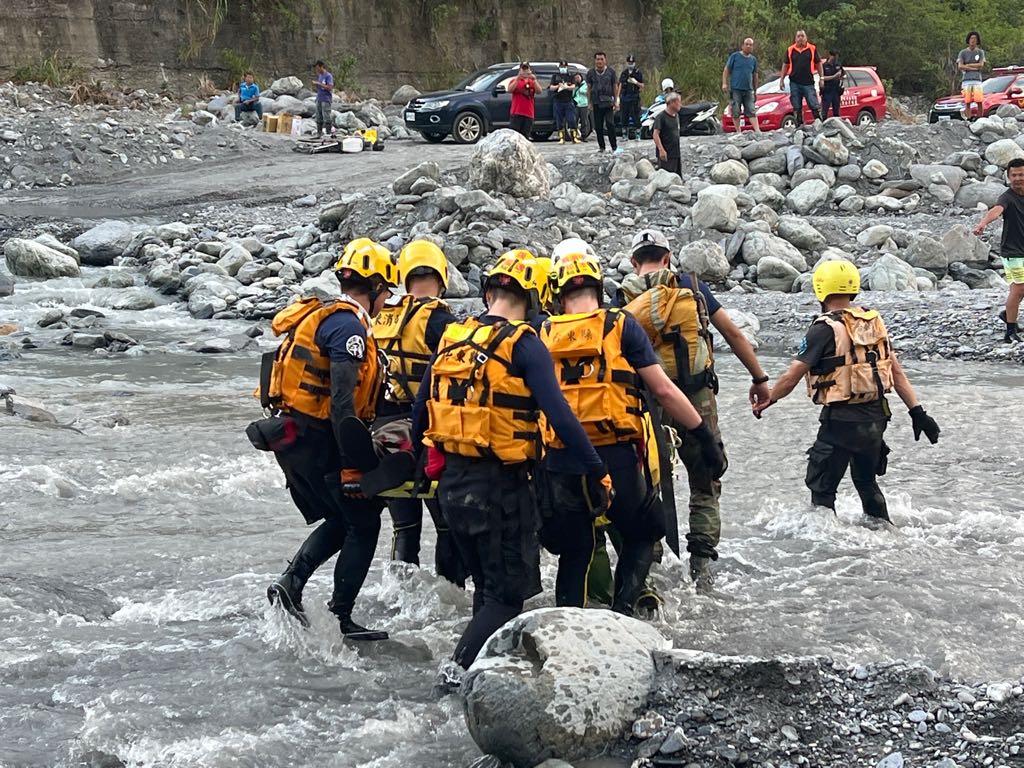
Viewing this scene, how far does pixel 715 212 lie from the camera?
18812mm

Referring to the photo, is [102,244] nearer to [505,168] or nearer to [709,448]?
[505,168]

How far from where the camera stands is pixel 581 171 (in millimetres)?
A: 21859

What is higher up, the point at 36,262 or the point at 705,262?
the point at 36,262

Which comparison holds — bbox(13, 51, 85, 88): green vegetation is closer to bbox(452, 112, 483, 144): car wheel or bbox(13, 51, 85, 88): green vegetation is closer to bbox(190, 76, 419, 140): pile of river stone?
bbox(190, 76, 419, 140): pile of river stone

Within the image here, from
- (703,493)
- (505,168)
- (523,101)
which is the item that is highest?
(523,101)

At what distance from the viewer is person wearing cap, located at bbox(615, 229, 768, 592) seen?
6129 millimetres

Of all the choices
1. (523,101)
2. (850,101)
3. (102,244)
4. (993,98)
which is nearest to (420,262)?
(102,244)

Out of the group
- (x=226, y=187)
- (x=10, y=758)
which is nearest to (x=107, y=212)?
(x=226, y=187)

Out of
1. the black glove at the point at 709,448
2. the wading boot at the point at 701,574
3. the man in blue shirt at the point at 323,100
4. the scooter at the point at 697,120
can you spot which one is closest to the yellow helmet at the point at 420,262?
the black glove at the point at 709,448

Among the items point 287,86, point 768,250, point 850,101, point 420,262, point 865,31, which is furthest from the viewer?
point 865,31

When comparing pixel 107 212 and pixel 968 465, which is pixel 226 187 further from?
pixel 968 465

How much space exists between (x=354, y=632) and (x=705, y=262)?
475 inches

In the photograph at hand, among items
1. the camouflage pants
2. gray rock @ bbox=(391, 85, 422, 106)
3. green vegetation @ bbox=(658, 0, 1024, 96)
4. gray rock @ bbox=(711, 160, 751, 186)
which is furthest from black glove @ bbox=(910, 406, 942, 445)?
green vegetation @ bbox=(658, 0, 1024, 96)

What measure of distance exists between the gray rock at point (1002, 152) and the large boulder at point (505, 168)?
30.0ft
